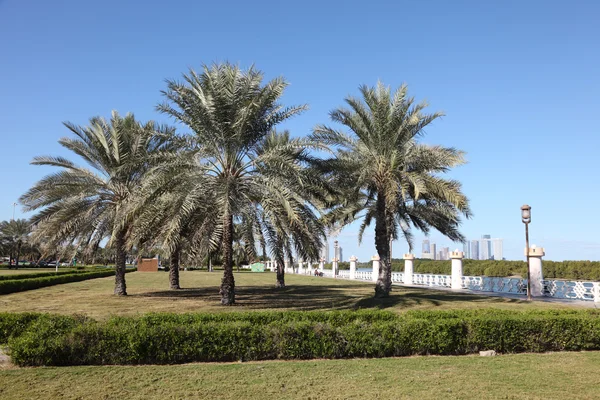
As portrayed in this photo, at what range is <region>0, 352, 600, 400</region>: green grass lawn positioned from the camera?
584 cm

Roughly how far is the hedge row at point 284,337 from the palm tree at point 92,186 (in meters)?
10.3

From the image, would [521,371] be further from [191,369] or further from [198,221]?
[198,221]

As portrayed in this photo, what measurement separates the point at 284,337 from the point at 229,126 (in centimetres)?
818

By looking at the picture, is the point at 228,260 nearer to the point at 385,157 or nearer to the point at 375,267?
the point at 385,157

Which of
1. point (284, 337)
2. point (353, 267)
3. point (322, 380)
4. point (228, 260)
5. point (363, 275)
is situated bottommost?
point (363, 275)

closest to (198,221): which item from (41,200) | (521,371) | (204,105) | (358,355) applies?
(204,105)

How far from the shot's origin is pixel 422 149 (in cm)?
1681

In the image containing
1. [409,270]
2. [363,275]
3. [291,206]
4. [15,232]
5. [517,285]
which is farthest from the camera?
[15,232]

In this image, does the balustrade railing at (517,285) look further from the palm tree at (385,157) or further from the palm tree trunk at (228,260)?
the palm tree trunk at (228,260)

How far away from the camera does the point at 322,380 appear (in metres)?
6.49

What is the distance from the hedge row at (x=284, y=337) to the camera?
7395 mm

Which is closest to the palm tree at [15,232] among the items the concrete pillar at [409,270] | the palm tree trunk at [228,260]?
the concrete pillar at [409,270]

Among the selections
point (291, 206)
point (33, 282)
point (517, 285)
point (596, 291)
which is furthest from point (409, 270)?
point (33, 282)

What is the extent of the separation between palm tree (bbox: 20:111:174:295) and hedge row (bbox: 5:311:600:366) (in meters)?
10.3
